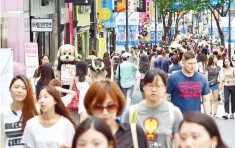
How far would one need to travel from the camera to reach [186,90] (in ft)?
35.0

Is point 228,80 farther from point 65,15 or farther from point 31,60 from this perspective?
point 65,15

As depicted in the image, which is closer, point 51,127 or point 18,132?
point 51,127

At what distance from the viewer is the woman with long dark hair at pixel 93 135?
4863 millimetres

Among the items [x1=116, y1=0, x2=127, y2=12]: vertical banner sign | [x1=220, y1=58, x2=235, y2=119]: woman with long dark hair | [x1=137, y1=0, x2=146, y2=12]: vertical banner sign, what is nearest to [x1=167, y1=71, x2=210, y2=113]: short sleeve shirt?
[x1=220, y1=58, x2=235, y2=119]: woman with long dark hair

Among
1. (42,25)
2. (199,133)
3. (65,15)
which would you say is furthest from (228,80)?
(65,15)

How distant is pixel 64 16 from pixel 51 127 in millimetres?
26433

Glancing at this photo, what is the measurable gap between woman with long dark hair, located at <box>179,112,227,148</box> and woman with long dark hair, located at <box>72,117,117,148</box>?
1.52ft

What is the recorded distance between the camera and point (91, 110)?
6199mm

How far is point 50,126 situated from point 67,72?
848 centimetres

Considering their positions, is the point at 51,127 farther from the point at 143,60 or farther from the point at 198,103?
Answer: the point at 143,60

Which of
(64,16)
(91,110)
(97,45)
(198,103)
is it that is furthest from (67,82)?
(97,45)

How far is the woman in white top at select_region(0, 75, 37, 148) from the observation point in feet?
27.1

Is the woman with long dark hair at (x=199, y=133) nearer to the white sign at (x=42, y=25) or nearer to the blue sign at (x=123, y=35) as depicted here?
the white sign at (x=42, y=25)

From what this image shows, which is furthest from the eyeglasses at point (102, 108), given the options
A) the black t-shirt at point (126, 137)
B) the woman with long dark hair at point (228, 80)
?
the woman with long dark hair at point (228, 80)
